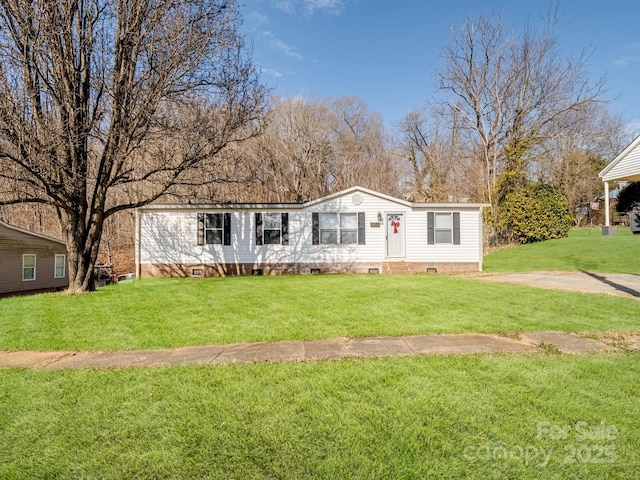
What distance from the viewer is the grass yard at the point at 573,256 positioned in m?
13.0

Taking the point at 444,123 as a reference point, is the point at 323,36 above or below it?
above

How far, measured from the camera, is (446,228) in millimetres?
13336

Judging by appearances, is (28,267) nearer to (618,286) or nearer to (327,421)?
(327,421)

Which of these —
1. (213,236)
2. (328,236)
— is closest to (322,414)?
(328,236)

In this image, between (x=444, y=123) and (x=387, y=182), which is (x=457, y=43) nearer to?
(x=444, y=123)

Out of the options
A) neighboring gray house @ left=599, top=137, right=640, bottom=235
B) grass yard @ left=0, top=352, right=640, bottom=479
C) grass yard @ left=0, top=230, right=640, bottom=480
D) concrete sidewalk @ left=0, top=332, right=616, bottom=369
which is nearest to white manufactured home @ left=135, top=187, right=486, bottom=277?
neighboring gray house @ left=599, top=137, right=640, bottom=235

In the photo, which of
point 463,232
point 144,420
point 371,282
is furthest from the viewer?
point 463,232

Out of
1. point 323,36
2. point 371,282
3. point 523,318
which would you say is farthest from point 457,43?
point 523,318

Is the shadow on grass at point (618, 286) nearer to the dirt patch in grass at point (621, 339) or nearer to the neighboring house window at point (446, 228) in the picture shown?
the dirt patch in grass at point (621, 339)

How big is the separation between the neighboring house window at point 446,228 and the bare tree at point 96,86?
8.39 m

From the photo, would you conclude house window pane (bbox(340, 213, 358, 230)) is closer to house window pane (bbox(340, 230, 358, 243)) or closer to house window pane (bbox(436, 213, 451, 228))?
house window pane (bbox(340, 230, 358, 243))

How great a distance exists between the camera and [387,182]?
28.9 meters

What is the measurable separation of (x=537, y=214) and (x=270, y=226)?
1570 centimetres

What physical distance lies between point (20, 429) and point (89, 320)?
153 inches
